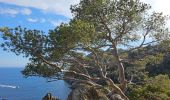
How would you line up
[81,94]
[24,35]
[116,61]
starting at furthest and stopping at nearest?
1. [81,94]
2. [116,61]
3. [24,35]

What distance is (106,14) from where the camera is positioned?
23062 millimetres

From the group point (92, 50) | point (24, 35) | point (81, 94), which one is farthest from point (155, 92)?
point (24, 35)

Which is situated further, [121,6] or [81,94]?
[81,94]

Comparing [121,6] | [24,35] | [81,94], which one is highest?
[121,6]

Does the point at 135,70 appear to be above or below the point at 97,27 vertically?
below

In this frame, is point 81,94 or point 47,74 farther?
point 81,94

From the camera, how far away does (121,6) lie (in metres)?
23.1

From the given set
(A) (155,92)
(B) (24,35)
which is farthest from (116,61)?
(A) (155,92)

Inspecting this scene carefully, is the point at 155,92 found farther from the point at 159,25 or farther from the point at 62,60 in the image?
the point at 62,60

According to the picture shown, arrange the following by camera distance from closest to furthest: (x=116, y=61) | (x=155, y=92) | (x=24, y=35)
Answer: (x=24, y=35)
(x=116, y=61)
(x=155, y=92)

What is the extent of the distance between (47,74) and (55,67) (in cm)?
77

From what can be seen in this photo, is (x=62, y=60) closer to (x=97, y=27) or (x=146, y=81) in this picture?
(x=97, y=27)

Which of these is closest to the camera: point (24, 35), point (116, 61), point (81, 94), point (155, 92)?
point (24, 35)

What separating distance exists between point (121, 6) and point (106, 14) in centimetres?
106
